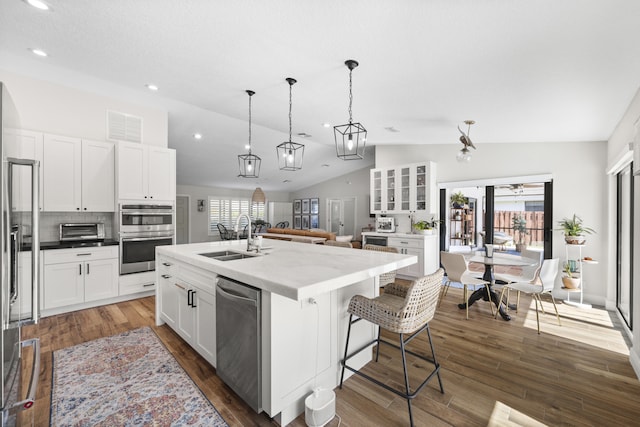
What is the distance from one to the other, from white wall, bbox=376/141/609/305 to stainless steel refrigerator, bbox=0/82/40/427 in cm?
572

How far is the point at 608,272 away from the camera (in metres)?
3.97

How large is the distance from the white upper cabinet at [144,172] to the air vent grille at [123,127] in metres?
0.31

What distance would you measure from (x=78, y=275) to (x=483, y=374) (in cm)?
454

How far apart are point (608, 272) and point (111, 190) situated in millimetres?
6941

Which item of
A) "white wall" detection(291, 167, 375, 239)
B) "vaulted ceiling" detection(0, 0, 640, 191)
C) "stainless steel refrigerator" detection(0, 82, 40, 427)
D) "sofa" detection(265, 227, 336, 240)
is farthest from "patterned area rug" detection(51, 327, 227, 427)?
"white wall" detection(291, 167, 375, 239)

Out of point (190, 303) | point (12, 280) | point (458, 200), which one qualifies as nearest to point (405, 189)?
point (458, 200)

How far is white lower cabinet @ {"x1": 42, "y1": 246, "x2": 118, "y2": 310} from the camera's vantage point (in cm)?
343

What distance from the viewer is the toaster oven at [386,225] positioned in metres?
6.09

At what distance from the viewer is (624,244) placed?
140 inches

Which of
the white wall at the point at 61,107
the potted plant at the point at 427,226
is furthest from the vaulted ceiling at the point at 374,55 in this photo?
the potted plant at the point at 427,226

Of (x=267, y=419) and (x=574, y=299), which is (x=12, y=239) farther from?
(x=574, y=299)

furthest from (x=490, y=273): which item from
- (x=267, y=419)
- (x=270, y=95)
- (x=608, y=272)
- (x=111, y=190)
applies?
(x=111, y=190)

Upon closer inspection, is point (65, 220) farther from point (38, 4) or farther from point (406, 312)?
point (406, 312)

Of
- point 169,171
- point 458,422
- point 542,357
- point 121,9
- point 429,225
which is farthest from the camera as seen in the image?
point 429,225
